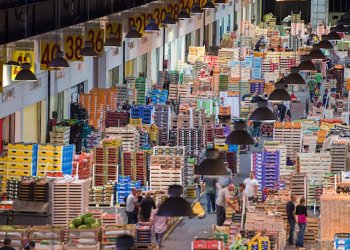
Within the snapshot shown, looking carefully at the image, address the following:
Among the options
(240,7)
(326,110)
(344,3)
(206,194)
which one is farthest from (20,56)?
(344,3)

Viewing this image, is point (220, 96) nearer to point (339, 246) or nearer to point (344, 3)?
point (339, 246)

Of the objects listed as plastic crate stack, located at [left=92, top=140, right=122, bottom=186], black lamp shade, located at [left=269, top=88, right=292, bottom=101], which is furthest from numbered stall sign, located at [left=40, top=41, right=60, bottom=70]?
black lamp shade, located at [left=269, top=88, right=292, bottom=101]

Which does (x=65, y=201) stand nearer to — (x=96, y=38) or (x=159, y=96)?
(x=96, y=38)

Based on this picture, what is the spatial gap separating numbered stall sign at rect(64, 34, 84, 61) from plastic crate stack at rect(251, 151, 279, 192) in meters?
5.54

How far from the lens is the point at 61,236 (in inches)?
768

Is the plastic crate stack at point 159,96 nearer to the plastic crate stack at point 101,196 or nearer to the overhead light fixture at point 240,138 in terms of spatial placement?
the plastic crate stack at point 101,196

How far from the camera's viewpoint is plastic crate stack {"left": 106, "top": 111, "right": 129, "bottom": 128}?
3092 centimetres

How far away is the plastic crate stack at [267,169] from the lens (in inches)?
1061

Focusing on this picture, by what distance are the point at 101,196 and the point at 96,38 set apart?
7.92m

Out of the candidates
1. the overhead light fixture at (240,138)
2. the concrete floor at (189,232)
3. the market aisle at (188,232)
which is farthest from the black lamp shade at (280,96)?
the overhead light fixture at (240,138)

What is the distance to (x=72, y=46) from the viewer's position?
30.0m

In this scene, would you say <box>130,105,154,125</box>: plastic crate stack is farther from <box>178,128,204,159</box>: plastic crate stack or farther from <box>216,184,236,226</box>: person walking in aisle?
<box>216,184,236,226</box>: person walking in aisle

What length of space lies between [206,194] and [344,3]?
61195 mm

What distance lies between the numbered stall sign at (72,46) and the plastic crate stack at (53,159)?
5.24 metres
